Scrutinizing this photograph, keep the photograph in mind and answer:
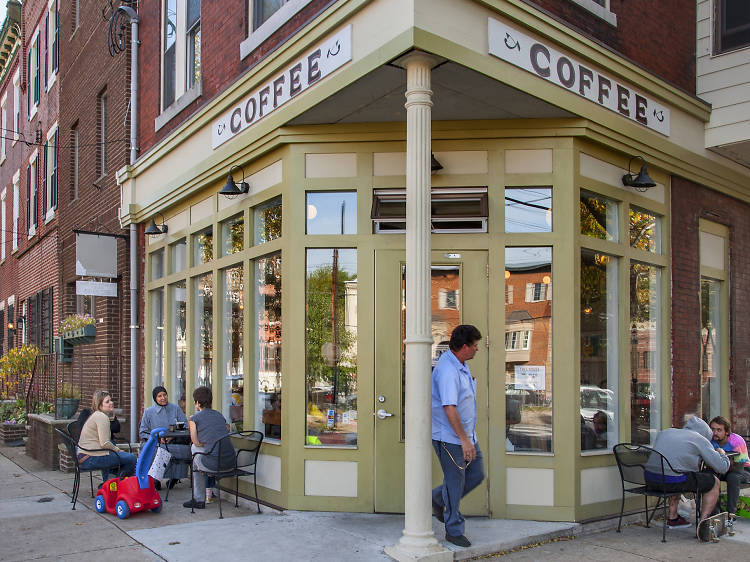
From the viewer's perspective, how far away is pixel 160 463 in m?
8.31

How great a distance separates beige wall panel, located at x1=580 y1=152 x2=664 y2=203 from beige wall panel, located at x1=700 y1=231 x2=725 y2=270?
1.32 metres

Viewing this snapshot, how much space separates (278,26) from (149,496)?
192 inches

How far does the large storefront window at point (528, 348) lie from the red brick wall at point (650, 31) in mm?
2284

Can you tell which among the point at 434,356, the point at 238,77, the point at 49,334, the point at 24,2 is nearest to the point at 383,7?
the point at 238,77

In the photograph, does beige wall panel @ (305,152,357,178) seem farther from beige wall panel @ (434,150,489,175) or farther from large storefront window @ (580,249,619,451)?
large storefront window @ (580,249,619,451)

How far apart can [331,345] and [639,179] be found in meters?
3.56

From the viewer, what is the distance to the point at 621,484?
745 cm

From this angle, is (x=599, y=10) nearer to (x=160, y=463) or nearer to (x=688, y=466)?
(x=688, y=466)

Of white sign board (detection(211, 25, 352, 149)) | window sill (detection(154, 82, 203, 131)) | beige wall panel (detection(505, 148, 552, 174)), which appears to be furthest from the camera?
window sill (detection(154, 82, 203, 131))

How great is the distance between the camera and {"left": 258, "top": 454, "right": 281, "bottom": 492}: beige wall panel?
299 inches

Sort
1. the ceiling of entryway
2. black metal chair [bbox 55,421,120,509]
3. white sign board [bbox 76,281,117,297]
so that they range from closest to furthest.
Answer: the ceiling of entryway, black metal chair [bbox 55,421,120,509], white sign board [bbox 76,281,117,297]

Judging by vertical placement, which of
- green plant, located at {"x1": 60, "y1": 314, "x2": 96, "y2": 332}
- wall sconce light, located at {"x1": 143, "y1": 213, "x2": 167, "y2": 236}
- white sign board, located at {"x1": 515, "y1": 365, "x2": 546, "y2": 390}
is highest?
wall sconce light, located at {"x1": 143, "y1": 213, "x2": 167, "y2": 236}

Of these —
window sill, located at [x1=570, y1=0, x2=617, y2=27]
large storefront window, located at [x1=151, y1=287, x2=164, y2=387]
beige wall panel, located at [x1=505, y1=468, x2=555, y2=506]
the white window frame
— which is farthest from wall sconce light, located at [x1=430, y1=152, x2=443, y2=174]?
large storefront window, located at [x1=151, y1=287, x2=164, y2=387]

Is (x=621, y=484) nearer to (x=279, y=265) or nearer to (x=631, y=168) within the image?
(x=631, y=168)
